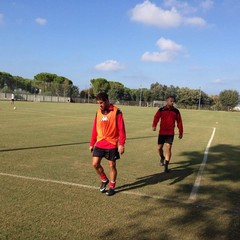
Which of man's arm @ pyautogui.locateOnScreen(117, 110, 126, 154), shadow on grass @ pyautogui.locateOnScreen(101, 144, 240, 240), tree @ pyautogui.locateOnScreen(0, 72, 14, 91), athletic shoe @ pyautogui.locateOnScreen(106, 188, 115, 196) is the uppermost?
tree @ pyautogui.locateOnScreen(0, 72, 14, 91)

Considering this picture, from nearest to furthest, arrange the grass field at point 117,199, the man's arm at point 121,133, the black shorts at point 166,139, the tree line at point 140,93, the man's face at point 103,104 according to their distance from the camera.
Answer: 1. the grass field at point 117,199
2. the man's face at point 103,104
3. the man's arm at point 121,133
4. the black shorts at point 166,139
5. the tree line at point 140,93

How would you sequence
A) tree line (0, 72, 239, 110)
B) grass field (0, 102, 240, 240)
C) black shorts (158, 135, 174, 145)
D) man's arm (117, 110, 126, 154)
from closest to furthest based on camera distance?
grass field (0, 102, 240, 240), man's arm (117, 110, 126, 154), black shorts (158, 135, 174, 145), tree line (0, 72, 239, 110)

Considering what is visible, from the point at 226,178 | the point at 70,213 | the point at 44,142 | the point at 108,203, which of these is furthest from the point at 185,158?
the point at 70,213

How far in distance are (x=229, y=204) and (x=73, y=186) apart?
2.78 m

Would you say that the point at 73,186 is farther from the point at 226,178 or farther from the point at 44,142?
the point at 44,142

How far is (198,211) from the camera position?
5.96 metres

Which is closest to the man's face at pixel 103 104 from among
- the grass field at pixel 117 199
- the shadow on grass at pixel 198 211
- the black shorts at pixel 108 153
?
the black shorts at pixel 108 153

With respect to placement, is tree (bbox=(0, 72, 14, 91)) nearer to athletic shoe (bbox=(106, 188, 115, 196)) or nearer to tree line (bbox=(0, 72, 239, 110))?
tree line (bbox=(0, 72, 239, 110))

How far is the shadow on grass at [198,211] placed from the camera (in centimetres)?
496

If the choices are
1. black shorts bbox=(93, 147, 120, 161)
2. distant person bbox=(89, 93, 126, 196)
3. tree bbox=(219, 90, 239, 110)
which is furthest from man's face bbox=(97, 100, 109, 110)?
tree bbox=(219, 90, 239, 110)

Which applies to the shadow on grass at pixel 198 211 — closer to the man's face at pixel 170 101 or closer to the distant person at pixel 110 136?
the distant person at pixel 110 136

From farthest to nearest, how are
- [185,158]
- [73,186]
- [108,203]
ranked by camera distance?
1. [185,158]
2. [73,186]
3. [108,203]

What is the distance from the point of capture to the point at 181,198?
22.0ft

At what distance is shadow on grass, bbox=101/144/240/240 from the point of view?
195 inches
